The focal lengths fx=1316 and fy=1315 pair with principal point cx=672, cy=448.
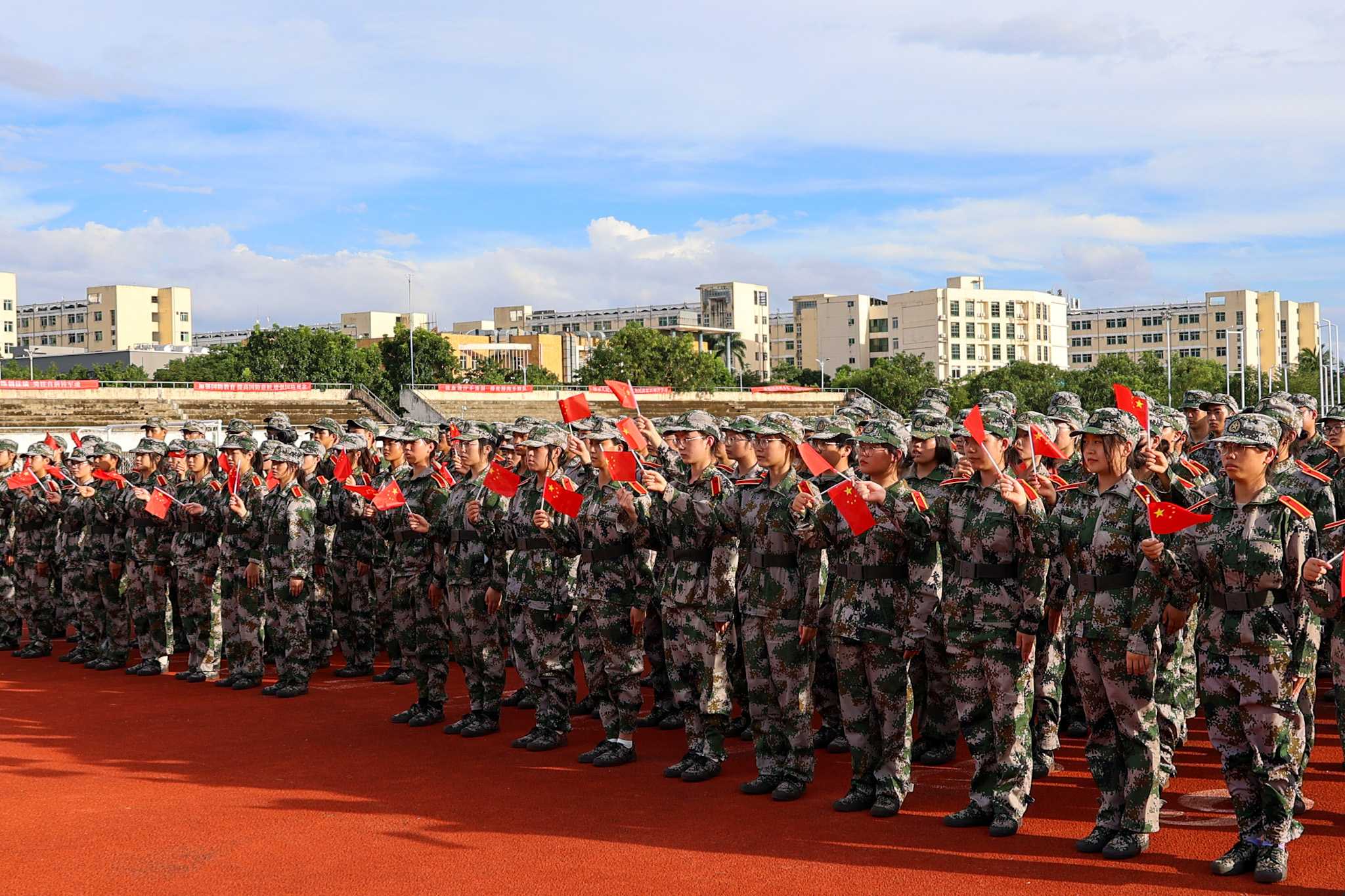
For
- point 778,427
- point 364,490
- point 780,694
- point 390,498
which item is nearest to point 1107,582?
point 780,694

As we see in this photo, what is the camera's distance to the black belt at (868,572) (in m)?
6.16

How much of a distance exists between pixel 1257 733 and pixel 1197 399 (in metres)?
5.64

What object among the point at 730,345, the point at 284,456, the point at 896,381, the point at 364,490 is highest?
the point at 730,345

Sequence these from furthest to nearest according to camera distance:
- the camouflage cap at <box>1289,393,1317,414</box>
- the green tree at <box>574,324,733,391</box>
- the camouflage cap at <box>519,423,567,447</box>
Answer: the green tree at <box>574,324,733,391</box> < the camouflage cap at <box>1289,393,1317,414</box> < the camouflage cap at <box>519,423,567,447</box>

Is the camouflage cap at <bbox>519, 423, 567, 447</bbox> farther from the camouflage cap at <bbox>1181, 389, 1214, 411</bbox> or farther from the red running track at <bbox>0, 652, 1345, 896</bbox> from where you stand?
the camouflage cap at <bbox>1181, 389, 1214, 411</bbox>

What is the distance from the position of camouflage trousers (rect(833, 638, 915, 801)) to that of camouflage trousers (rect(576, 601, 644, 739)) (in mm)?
1571

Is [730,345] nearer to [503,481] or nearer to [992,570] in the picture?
[503,481]

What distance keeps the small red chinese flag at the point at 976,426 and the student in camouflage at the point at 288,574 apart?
5870 mm

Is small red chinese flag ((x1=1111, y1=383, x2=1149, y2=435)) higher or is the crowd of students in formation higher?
small red chinese flag ((x1=1111, y1=383, x2=1149, y2=435))

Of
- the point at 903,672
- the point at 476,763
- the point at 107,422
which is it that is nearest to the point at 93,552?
the point at 476,763

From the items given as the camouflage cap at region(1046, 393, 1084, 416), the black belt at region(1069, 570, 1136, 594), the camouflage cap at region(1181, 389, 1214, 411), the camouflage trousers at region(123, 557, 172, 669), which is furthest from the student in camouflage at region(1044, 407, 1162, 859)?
the camouflage trousers at region(123, 557, 172, 669)

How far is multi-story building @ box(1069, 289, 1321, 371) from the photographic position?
130875 millimetres

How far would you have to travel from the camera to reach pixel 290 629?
390 inches

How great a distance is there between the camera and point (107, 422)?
137ft
